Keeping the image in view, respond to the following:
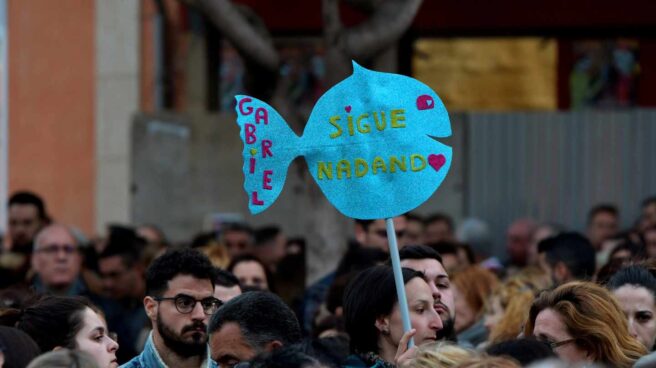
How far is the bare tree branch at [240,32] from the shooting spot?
1317 cm

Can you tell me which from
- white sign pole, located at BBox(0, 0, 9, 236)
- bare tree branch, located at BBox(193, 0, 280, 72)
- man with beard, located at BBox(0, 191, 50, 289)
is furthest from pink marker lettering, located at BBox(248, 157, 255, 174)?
A: white sign pole, located at BBox(0, 0, 9, 236)

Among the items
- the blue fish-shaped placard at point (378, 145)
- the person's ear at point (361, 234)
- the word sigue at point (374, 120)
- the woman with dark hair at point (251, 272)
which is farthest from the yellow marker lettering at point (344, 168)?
the person's ear at point (361, 234)

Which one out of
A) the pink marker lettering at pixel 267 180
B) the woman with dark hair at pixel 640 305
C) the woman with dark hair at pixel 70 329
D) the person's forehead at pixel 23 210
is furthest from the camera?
the person's forehead at pixel 23 210

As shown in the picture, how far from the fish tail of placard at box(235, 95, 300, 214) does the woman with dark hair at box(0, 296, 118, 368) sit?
81 centimetres

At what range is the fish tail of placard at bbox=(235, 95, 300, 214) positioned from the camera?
7406 mm

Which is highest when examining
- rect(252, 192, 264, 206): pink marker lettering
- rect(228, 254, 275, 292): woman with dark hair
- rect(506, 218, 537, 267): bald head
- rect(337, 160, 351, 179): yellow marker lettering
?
rect(337, 160, 351, 179): yellow marker lettering

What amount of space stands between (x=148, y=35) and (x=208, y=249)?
804 centimetres

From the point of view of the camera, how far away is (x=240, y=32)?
13.3 meters

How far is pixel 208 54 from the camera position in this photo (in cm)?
1930

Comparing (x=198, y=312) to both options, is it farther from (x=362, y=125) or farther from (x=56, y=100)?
(x=56, y=100)

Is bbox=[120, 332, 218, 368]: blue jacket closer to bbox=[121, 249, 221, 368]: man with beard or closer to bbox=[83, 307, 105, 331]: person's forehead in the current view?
bbox=[121, 249, 221, 368]: man with beard

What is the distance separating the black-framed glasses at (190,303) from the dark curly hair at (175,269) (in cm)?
9

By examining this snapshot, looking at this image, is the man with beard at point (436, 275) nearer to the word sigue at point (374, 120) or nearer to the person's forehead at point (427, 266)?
the person's forehead at point (427, 266)

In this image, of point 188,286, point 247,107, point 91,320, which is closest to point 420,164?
point 247,107
